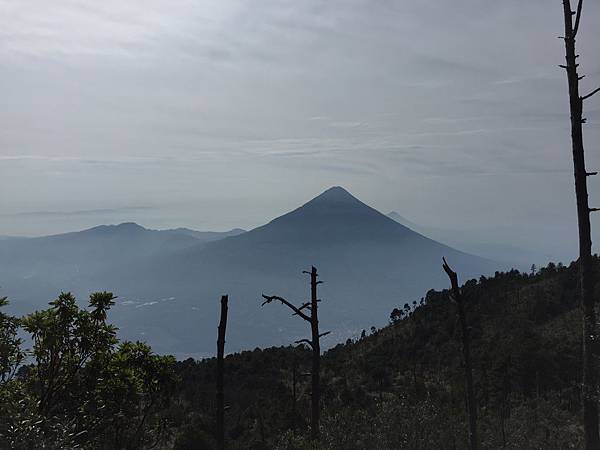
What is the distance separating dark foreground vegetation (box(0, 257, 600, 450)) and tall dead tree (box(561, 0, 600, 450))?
16.2 feet

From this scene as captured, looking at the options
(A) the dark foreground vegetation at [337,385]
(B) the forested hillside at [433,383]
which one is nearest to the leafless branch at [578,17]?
(A) the dark foreground vegetation at [337,385]

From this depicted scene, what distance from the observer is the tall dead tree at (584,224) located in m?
11.6

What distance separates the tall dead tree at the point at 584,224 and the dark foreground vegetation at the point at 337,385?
4.93m

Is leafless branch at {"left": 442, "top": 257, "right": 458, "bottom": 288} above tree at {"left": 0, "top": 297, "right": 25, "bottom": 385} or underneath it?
above

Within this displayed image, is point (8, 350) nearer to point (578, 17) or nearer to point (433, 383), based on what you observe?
point (578, 17)

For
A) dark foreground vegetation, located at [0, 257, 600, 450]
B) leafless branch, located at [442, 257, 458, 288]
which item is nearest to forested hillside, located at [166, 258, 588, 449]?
dark foreground vegetation, located at [0, 257, 600, 450]

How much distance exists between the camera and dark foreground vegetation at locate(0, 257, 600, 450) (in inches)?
412

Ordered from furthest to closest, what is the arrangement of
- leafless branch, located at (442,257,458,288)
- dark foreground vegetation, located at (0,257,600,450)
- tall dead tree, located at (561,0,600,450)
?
leafless branch, located at (442,257,458,288) < tall dead tree, located at (561,0,600,450) < dark foreground vegetation, located at (0,257,600,450)

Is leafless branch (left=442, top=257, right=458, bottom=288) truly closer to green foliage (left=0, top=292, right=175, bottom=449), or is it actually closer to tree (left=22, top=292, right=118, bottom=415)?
green foliage (left=0, top=292, right=175, bottom=449)

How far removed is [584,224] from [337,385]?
39.7m

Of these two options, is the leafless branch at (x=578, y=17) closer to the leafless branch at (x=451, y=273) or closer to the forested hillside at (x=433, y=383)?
the leafless branch at (x=451, y=273)

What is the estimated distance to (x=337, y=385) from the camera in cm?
4859

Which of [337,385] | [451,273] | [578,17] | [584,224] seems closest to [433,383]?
[337,385]

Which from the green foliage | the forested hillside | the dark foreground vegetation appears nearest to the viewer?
the green foliage
